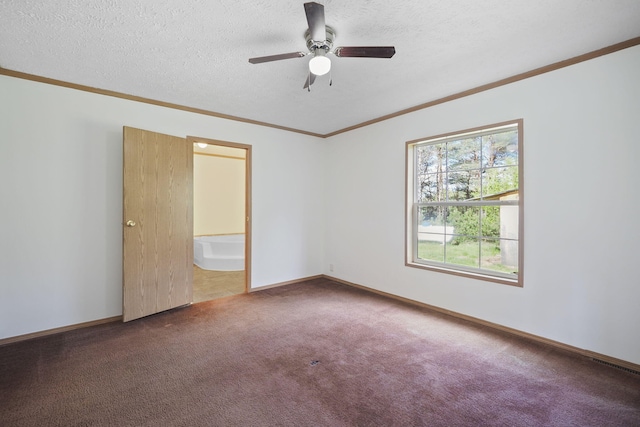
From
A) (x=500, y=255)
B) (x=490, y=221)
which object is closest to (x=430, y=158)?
(x=490, y=221)

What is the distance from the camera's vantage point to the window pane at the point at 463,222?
122 inches

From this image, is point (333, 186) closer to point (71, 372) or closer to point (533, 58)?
point (533, 58)

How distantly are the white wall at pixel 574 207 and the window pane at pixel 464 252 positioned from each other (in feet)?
0.71

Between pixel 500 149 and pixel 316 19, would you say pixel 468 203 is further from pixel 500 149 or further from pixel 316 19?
pixel 316 19

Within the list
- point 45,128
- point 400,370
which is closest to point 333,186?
point 400,370

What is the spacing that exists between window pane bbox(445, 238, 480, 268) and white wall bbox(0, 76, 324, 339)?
11.7 ft

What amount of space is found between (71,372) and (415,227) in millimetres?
3683

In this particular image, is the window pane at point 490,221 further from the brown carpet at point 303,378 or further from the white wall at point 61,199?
the white wall at point 61,199

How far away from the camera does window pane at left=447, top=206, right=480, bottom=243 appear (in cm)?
310

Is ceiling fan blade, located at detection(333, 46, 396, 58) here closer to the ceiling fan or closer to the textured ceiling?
the ceiling fan

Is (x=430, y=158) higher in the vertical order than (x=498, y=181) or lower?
higher

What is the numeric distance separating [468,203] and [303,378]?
2517mm

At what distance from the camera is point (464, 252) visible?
3193 millimetres

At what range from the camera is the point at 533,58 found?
93.5 inches
